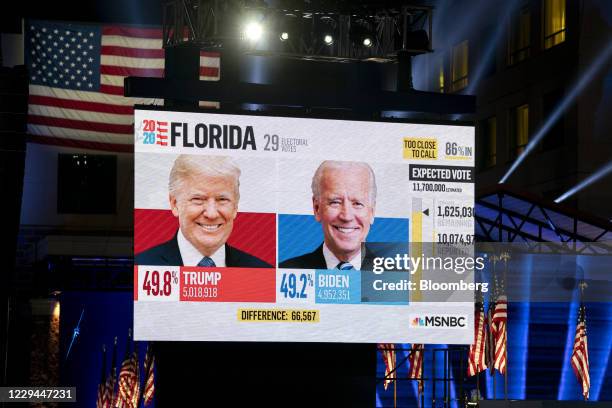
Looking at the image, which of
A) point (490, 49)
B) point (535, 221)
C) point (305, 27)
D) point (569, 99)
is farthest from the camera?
point (490, 49)

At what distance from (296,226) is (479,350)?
28.9 ft

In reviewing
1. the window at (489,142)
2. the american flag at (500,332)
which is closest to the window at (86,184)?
the window at (489,142)

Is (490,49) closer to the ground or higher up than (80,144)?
higher up

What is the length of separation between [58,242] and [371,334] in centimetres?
1965

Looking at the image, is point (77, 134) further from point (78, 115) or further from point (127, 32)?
point (127, 32)

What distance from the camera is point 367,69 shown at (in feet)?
49.5

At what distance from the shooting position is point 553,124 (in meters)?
32.2

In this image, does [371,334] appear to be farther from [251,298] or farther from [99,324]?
[99,324]

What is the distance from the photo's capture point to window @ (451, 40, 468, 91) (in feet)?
124

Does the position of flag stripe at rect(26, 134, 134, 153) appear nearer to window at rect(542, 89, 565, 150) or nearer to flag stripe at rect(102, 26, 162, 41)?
flag stripe at rect(102, 26, 162, 41)

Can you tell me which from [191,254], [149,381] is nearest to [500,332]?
[149,381]

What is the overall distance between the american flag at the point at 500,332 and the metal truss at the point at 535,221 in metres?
2.19

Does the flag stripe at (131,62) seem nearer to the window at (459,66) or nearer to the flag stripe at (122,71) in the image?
the flag stripe at (122,71)

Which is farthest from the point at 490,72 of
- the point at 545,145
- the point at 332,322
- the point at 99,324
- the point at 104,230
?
the point at 332,322
